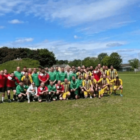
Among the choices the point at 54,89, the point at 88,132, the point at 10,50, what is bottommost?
the point at 88,132

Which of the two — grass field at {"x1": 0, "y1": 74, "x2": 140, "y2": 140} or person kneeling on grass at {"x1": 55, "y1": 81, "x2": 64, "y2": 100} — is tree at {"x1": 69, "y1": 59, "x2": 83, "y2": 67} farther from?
Result: grass field at {"x1": 0, "y1": 74, "x2": 140, "y2": 140}

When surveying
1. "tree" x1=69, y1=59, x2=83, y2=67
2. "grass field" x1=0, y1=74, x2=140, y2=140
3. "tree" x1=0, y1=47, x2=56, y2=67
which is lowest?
"grass field" x1=0, y1=74, x2=140, y2=140

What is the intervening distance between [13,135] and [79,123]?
204 cm

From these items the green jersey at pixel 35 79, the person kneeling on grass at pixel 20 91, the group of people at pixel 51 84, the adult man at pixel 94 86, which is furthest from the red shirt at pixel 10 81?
the adult man at pixel 94 86

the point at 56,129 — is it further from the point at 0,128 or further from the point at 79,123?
the point at 0,128

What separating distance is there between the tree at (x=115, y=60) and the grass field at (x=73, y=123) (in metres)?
90.5

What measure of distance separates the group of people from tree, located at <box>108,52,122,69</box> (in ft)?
284

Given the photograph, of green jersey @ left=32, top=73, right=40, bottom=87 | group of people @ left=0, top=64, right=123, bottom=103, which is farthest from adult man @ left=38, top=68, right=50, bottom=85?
green jersey @ left=32, top=73, right=40, bottom=87

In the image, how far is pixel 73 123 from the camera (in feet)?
20.2

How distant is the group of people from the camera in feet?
34.3

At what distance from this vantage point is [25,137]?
5.07m

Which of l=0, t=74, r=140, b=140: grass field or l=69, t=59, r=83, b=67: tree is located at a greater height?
l=69, t=59, r=83, b=67: tree

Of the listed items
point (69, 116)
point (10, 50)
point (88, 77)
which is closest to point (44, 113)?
point (69, 116)

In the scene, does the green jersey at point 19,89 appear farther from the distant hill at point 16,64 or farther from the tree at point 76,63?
the tree at point 76,63
